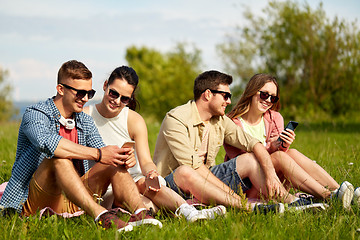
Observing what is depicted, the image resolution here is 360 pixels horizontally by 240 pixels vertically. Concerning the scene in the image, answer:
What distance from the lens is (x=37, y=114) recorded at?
3.70m

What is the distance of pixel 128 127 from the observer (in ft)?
14.6

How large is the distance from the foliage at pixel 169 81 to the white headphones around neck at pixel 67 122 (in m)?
33.6

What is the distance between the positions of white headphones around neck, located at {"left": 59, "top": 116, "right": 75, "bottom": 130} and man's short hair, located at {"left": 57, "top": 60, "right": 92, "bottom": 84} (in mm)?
355

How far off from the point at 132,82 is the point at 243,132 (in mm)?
1336

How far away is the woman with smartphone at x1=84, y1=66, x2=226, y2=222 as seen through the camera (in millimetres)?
3980

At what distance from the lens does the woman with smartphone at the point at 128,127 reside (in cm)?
398

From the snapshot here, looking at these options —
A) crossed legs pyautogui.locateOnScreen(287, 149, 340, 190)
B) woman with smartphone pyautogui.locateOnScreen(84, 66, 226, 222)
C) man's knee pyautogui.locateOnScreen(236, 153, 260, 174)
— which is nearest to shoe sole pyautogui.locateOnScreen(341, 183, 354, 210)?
crossed legs pyautogui.locateOnScreen(287, 149, 340, 190)

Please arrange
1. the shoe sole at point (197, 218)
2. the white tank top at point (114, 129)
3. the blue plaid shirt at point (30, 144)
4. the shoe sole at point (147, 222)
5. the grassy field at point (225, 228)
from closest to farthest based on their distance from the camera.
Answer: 1. the grassy field at point (225, 228)
2. the shoe sole at point (147, 222)
3. the shoe sole at point (197, 218)
4. the blue plaid shirt at point (30, 144)
5. the white tank top at point (114, 129)

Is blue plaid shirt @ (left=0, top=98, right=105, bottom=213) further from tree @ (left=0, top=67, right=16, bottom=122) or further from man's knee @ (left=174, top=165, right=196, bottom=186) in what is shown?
tree @ (left=0, top=67, right=16, bottom=122)

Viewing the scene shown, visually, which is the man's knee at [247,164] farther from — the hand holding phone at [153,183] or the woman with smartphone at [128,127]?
the hand holding phone at [153,183]

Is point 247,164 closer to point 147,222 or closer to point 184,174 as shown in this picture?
point 184,174

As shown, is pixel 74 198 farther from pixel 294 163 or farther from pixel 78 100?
pixel 294 163

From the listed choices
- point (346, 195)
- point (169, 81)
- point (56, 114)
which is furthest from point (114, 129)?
point (169, 81)

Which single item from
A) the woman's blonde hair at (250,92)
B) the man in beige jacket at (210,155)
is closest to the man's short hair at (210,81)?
the man in beige jacket at (210,155)
